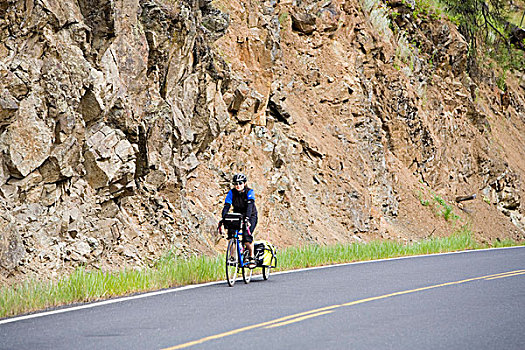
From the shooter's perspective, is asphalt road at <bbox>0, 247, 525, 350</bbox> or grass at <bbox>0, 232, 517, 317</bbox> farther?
grass at <bbox>0, 232, 517, 317</bbox>

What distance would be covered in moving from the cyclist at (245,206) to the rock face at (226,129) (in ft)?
12.0

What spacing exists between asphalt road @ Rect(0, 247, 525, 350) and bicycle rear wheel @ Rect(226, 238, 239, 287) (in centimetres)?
20

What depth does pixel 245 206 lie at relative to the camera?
13352mm

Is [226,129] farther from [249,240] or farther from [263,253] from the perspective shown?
[249,240]

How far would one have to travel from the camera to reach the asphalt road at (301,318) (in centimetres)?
728

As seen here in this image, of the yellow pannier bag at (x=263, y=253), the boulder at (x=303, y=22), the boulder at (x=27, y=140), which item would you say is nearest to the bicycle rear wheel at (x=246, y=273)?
the yellow pannier bag at (x=263, y=253)

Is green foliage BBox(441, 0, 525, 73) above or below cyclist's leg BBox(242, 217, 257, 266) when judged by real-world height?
above

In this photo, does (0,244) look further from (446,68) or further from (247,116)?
(446,68)

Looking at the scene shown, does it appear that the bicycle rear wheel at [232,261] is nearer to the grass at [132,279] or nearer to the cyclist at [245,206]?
the cyclist at [245,206]

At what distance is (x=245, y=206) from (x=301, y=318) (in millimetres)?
4813

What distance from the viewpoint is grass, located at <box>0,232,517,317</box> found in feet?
32.2

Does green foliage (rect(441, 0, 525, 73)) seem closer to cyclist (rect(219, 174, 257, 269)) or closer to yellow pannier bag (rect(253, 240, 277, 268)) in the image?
yellow pannier bag (rect(253, 240, 277, 268))

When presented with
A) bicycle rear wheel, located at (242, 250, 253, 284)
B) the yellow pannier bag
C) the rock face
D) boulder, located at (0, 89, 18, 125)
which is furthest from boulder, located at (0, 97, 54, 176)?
the yellow pannier bag

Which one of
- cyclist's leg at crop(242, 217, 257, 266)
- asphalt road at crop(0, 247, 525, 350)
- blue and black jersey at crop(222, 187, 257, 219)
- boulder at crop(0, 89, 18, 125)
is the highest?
boulder at crop(0, 89, 18, 125)
